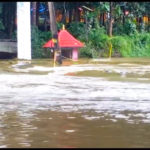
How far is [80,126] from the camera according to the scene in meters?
8.53

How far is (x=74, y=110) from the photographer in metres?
10.3

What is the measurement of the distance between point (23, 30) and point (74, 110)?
15.7 m

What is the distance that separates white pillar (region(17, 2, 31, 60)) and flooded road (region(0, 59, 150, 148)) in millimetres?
7604

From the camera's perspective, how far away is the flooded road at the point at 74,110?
7535 millimetres

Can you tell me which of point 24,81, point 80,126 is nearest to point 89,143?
point 80,126

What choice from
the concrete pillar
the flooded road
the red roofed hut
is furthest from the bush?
the flooded road

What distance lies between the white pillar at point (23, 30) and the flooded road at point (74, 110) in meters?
7.60

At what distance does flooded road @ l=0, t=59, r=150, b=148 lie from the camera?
7535mm

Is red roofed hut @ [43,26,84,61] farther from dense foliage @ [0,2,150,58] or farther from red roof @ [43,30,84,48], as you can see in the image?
dense foliage @ [0,2,150,58]

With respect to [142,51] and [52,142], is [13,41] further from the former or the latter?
[52,142]

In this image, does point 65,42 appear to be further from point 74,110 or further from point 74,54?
point 74,110

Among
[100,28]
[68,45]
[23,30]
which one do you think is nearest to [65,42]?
[68,45]

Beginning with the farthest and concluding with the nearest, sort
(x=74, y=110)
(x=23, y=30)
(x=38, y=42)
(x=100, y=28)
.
A: 1. (x=100, y=28)
2. (x=38, y=42)
3. (x=23, y=30)
4. (x=74, y=110)

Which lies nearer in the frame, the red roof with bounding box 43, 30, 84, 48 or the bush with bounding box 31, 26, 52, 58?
the red roof with bounding box 43, 30, 84, 48
